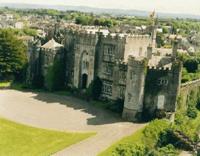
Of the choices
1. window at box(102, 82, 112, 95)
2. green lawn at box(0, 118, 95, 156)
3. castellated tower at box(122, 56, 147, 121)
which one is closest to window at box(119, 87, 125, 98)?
window at box(102, 82, 112, 95)

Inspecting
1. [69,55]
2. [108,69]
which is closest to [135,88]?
[108,69]

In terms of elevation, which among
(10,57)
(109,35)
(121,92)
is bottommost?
(121,92)

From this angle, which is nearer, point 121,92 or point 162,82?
point 162,82

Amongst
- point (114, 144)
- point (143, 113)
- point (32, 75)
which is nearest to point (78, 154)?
point (114, 144)

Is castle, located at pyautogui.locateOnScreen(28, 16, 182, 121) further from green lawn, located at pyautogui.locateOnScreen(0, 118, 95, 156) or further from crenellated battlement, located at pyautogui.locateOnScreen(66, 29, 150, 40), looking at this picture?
green lawn, located at pyautogui.locateOnScreen(0, 118, 95, 156)

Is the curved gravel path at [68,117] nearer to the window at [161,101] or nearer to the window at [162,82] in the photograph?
the window at [161,101]

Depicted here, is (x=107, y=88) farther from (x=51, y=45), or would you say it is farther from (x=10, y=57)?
(x=10, y=57)
